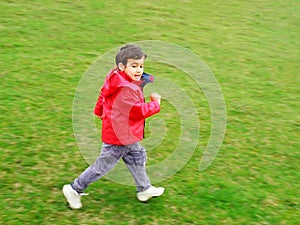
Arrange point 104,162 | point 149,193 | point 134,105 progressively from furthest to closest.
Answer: point 149,193
point 104,162
point 134,105

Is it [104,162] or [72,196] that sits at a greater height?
[104,162]

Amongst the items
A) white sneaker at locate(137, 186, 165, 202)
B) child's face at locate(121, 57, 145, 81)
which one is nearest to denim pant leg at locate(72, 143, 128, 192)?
white sneaker at locate(137, 186, 165, 202)

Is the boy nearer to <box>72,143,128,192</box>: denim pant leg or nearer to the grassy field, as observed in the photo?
<box>72,143,128,192</box>: denim pant leg

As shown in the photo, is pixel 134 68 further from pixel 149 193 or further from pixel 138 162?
pixel 149 193

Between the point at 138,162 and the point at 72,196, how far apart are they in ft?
2.03

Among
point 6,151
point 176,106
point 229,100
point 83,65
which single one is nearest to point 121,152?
point 6,151

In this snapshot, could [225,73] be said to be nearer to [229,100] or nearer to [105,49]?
[229,100]

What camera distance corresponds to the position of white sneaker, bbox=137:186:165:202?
4371 mm

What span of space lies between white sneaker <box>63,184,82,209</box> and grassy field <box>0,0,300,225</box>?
0.06m

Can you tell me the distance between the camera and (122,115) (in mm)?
3912

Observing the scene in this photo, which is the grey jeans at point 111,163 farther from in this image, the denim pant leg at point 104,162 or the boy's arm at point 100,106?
the boy's arm at point 100,106

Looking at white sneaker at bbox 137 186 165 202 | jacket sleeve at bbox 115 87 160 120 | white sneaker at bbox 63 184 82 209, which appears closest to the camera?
jacket sleeve at bbox 115 87 160 120

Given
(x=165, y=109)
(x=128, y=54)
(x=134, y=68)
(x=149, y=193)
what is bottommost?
(x=149, y=193)

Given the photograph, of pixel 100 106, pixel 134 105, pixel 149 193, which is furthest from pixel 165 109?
pixel 134 105
